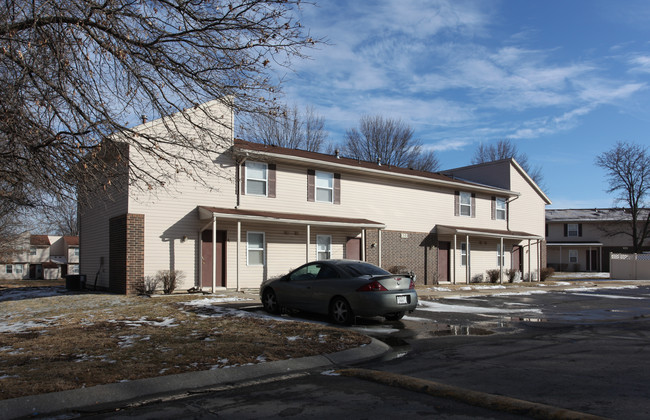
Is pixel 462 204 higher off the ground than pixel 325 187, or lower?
lower

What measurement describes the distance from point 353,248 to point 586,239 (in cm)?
3852

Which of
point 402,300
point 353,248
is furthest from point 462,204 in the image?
point 402,300

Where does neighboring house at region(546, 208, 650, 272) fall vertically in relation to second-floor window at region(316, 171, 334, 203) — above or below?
below

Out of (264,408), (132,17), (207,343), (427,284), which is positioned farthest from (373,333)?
(427,284)

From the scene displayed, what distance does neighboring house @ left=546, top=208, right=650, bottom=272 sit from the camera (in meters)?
50.0

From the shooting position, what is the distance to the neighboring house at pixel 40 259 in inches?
2055

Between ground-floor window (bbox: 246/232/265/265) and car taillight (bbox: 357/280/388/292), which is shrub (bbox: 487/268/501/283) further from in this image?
car taillight (bbox: 357/280/388/292)

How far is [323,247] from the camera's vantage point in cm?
2138

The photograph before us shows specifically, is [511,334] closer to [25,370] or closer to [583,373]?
[583,373]

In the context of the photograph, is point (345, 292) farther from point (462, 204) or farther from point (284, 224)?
point (462, 204)

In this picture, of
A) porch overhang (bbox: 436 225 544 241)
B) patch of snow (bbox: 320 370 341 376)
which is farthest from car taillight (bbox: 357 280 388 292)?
porch overhang (bbox: 436 225 544 241)

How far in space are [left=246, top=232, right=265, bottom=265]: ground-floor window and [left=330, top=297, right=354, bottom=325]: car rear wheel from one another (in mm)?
8590

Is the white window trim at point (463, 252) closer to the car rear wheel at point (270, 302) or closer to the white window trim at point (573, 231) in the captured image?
the car rear wheel at point (270, 302)

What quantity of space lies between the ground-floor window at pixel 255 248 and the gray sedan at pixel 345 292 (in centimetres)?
687
